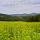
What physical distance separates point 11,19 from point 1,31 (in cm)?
17

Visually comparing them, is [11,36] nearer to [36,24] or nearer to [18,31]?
[18,31]

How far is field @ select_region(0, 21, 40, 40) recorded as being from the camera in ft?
3.41

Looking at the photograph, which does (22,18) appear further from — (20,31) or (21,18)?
(20,31)

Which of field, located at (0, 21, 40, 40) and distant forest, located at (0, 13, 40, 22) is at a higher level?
distant forest, located at (0, 13, 40, 22)

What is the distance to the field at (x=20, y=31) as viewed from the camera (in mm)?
1039

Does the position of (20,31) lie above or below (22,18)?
below

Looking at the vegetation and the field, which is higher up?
the vegetation

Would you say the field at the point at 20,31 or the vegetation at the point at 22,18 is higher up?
the vegetation at the point at 22,18

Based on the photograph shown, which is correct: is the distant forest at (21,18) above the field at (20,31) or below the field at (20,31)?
above

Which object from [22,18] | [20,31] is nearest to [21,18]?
[22,18]

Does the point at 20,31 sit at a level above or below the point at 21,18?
below

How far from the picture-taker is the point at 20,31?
Result: 105 cm
